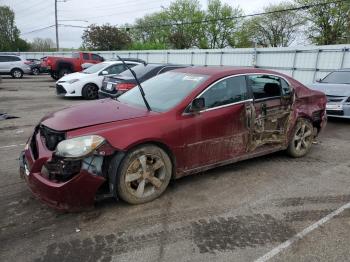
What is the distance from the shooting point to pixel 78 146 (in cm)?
352

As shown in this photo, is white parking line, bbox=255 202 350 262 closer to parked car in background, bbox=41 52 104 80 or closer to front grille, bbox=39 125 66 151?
front grille, bbox=39 125 66 151

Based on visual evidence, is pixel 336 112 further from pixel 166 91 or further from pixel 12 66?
pixel 12 66

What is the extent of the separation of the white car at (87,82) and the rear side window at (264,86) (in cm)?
877

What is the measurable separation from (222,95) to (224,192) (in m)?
1.32

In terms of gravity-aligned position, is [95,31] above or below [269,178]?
above

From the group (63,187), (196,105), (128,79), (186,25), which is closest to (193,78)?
(196,105)

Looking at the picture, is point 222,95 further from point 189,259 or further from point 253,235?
point 189,259

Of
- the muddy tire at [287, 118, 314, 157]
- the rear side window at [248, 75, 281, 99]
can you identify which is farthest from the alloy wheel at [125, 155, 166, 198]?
the muddy tire at [287, 118, 314, 157]

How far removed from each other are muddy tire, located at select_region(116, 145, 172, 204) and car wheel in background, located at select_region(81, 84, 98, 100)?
9.69 metres

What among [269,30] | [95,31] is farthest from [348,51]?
[95,31]

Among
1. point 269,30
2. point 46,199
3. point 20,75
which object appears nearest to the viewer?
point 46,199

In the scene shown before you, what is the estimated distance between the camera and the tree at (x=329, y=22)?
33.9 m

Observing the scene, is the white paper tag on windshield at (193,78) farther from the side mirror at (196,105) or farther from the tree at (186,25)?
the tree at (186,25)

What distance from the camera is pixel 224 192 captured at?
4363 mm
